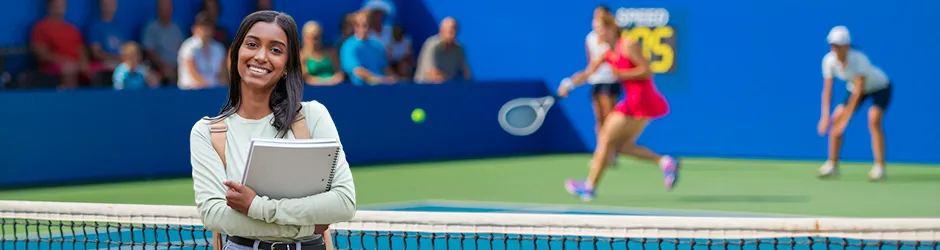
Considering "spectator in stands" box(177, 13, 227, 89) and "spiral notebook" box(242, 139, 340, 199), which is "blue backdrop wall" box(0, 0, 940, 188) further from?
"spiral notebook" box(242, 139, 340, 199)

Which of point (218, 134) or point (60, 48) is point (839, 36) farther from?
point (218, 134)

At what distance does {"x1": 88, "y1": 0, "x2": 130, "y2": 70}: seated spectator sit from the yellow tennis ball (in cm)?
282

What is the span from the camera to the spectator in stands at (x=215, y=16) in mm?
15789

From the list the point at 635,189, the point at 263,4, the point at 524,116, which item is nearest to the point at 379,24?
the point at 263,4

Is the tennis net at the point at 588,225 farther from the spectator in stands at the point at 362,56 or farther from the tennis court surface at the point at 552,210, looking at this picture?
the spectator in stands at the point at 362,56

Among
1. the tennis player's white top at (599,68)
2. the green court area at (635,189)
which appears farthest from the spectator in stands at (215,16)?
the tennis player's white top at (599,68)

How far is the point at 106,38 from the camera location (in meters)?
15.1

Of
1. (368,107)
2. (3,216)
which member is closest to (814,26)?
(368,107)

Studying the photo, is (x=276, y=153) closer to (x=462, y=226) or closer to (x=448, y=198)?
(x=462, y=226)

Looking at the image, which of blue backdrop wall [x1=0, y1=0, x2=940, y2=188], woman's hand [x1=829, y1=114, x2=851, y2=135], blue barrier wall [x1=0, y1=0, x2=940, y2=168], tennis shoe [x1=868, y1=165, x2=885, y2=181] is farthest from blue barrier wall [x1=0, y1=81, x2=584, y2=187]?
tennis shoe [x1=868, y1=165, x2=885, y2=181]

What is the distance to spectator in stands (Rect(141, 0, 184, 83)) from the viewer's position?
1530 cm

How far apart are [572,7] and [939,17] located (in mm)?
3965

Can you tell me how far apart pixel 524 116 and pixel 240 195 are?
13.0 m

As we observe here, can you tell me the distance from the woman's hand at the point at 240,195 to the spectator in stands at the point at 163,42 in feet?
41.5
